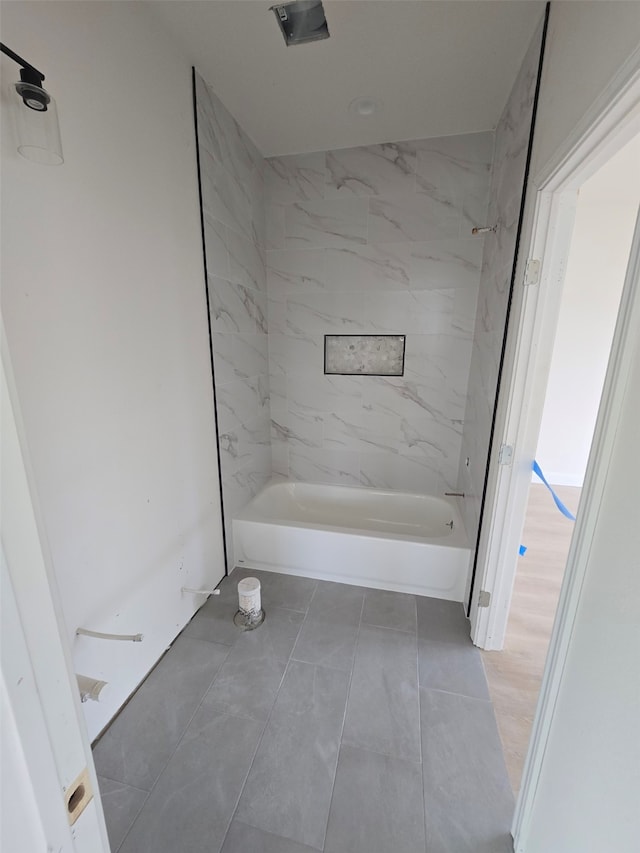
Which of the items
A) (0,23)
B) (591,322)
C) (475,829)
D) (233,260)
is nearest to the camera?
(0,23)

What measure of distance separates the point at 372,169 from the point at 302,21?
1059mm

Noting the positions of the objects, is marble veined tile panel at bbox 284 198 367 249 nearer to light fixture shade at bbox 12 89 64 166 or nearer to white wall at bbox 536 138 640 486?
light fixture shade at bbox 12 89 64 166

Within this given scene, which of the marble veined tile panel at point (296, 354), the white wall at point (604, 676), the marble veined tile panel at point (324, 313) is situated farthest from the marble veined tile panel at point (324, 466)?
the white wall at point (604, 676)

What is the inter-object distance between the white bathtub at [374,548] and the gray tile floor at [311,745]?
250mm

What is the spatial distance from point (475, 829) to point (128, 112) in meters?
2.75

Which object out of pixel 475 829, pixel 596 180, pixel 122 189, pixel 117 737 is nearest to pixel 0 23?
pixel 122 189

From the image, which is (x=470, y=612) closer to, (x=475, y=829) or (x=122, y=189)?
(x=475, y=829)

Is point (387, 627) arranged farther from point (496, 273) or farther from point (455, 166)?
point (455, 166)

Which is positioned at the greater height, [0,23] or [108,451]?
[0,23]

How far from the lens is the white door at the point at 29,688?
363mm

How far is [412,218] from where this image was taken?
2.46 metres

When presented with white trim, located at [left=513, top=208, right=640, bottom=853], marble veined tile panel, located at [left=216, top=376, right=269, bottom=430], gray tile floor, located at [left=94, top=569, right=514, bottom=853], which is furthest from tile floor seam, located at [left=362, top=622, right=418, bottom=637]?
marble veined tile panel, located at [left=216, top=376, right=269, bottom=430]

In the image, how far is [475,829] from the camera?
113cm

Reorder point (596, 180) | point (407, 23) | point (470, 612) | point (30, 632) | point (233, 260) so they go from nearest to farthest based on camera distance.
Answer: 1. point (30, 632)
2. point (407, 23)
3. point (470, 612)
4. point (233, 260)
5. point (596, 180)
